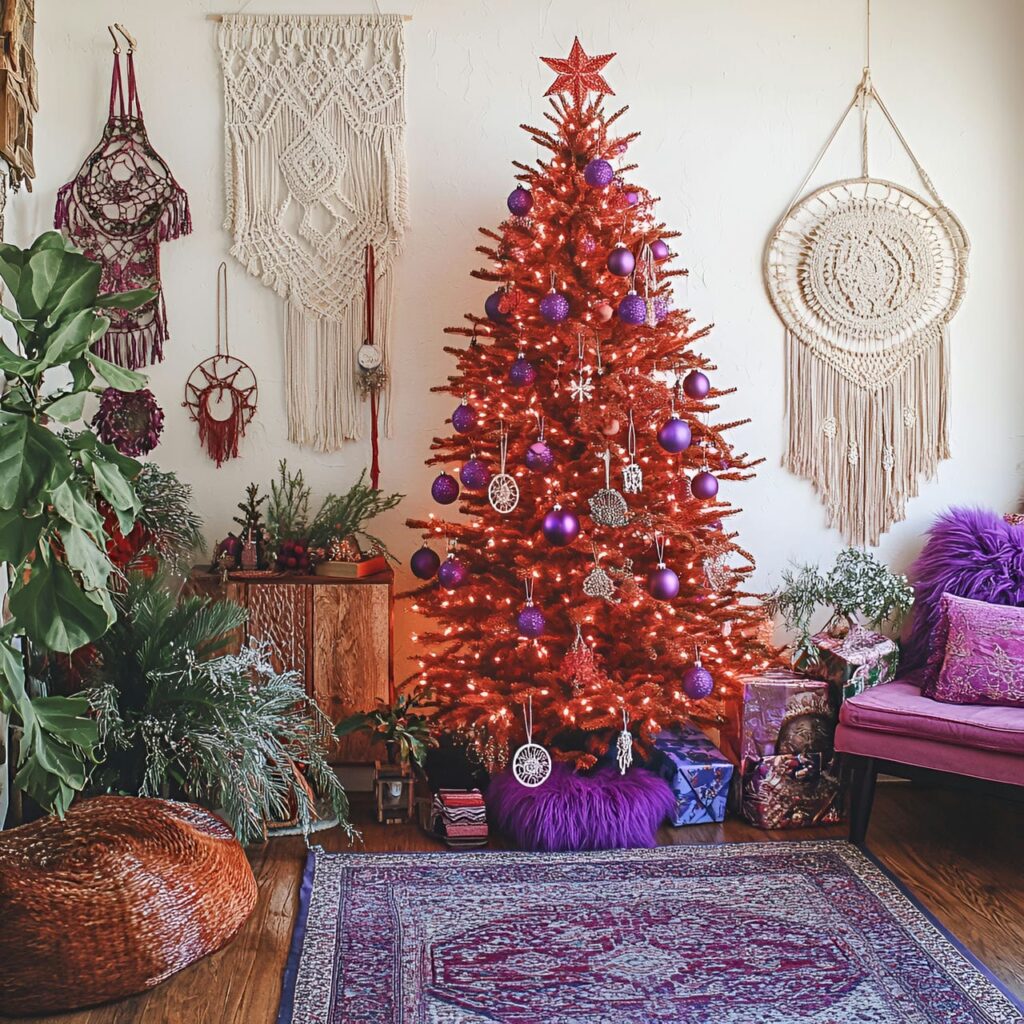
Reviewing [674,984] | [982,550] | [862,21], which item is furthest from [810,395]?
[674,984]

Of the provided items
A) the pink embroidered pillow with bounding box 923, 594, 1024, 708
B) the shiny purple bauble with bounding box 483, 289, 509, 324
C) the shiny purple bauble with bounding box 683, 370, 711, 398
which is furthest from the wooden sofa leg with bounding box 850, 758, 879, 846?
the shiny purple bauble with bounding box 483, 289, 509, 324

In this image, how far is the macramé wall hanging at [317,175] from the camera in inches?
135

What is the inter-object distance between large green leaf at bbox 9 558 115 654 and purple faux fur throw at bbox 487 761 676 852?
1.48 m

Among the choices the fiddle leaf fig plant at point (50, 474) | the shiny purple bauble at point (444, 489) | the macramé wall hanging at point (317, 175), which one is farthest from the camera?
the macramé wall hanging at point (317, 175)

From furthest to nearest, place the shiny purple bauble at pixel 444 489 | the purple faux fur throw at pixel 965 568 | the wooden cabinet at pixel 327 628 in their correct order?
the purple faux fur throw at pixel 965 568
the wooden cabinet at pixel 327 628
the shiny purple bauble at pixel 444 489

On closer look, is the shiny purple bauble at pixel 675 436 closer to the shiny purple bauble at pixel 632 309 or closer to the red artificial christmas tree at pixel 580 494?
the red artificial christmas tree at pixel 580 494

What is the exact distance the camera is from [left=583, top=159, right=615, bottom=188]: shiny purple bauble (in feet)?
9.53

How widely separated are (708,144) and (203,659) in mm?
2343

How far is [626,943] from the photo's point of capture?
7.88 feet

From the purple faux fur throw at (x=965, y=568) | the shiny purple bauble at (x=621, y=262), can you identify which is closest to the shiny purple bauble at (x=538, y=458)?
the shiny purple bauble at (x=621, y=262)

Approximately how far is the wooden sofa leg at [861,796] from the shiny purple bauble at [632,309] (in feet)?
4.54

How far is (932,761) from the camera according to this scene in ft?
9.14

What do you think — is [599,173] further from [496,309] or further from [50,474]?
[50,474]

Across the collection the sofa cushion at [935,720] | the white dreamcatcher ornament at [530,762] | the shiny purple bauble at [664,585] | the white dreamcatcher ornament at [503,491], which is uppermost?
the white dreamcatcher ornament at [503,491]
